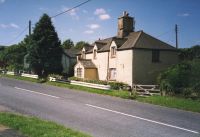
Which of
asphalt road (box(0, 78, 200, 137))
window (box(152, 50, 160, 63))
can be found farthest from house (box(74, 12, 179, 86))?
asphalt road (box(0, 78, 200, 137))

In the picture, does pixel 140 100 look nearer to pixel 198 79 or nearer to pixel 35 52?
pixel 198 79

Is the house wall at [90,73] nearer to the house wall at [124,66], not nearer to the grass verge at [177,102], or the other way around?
the house wall at [124,66]

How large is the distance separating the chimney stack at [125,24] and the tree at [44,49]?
11.7 meters

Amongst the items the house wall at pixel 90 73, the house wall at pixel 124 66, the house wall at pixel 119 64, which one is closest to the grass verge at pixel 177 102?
the house wall at pixel 124 66

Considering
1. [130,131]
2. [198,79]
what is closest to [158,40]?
[198,79]

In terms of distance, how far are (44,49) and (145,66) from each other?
18.1 meters

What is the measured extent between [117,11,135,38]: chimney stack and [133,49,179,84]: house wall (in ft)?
22.2

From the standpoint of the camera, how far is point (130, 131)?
11336 millimetres

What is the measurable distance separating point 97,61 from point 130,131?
32539mm

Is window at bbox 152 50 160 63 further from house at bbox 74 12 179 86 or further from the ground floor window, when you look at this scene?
the ground floor window

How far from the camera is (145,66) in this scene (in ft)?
120

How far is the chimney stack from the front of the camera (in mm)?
42031

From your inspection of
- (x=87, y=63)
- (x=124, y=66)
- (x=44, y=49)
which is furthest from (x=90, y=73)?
(x=44, y=49)

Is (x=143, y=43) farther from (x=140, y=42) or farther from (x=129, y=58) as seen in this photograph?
(x=129, y=58)
